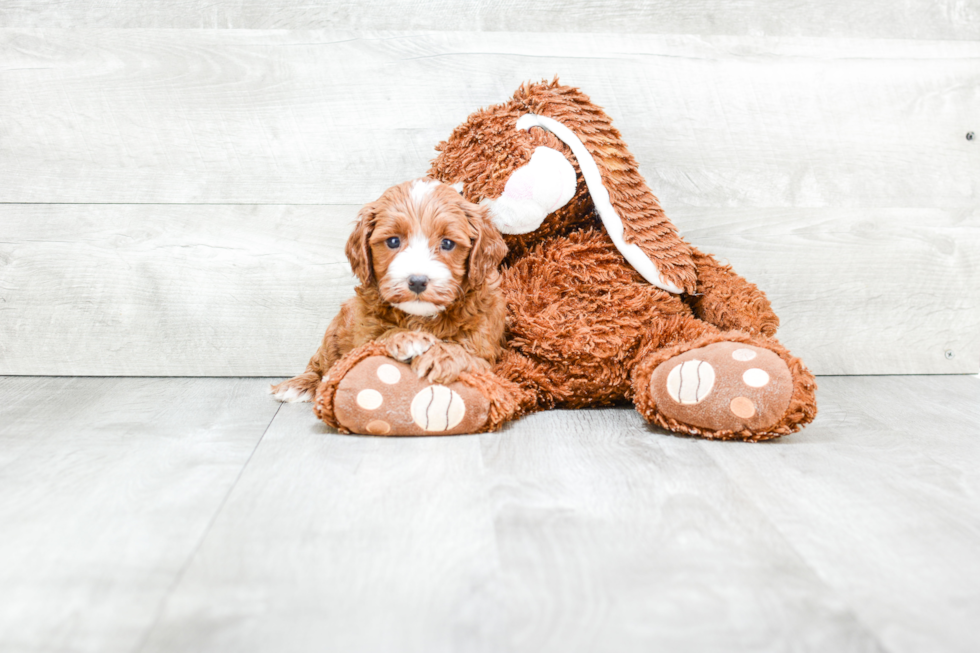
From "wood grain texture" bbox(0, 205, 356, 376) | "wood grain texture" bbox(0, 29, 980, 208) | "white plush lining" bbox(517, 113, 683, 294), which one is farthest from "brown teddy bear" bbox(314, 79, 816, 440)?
"wood grain texture" bbox(0, 205, 356, 376)

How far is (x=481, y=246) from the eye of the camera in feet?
3.81

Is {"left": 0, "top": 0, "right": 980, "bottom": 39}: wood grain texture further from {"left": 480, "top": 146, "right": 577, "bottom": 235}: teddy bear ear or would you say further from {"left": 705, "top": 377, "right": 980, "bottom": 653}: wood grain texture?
{"left": 705, "top": 377, "right": 980, "bottom": 653}: wood grain texture

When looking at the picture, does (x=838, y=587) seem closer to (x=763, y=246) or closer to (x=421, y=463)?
(x=421, y=463)

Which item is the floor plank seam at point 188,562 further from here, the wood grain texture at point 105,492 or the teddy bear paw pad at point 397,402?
the teddy bear paw pad at point 397,402

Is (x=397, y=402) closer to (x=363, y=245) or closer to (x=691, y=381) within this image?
(x=363, y=245)

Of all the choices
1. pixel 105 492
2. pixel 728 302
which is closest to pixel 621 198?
pixel 728 302

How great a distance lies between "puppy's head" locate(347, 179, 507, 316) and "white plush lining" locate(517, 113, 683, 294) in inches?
8.3

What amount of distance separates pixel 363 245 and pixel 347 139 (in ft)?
1.50

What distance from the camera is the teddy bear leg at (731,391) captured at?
3.62 feet

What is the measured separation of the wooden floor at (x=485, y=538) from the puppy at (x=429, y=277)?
0.14 meters

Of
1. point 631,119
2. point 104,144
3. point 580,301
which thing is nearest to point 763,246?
point 631,119

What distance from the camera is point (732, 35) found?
155cm

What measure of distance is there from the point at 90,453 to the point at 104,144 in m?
0.72

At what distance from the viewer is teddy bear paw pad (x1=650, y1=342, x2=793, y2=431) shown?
110cm
